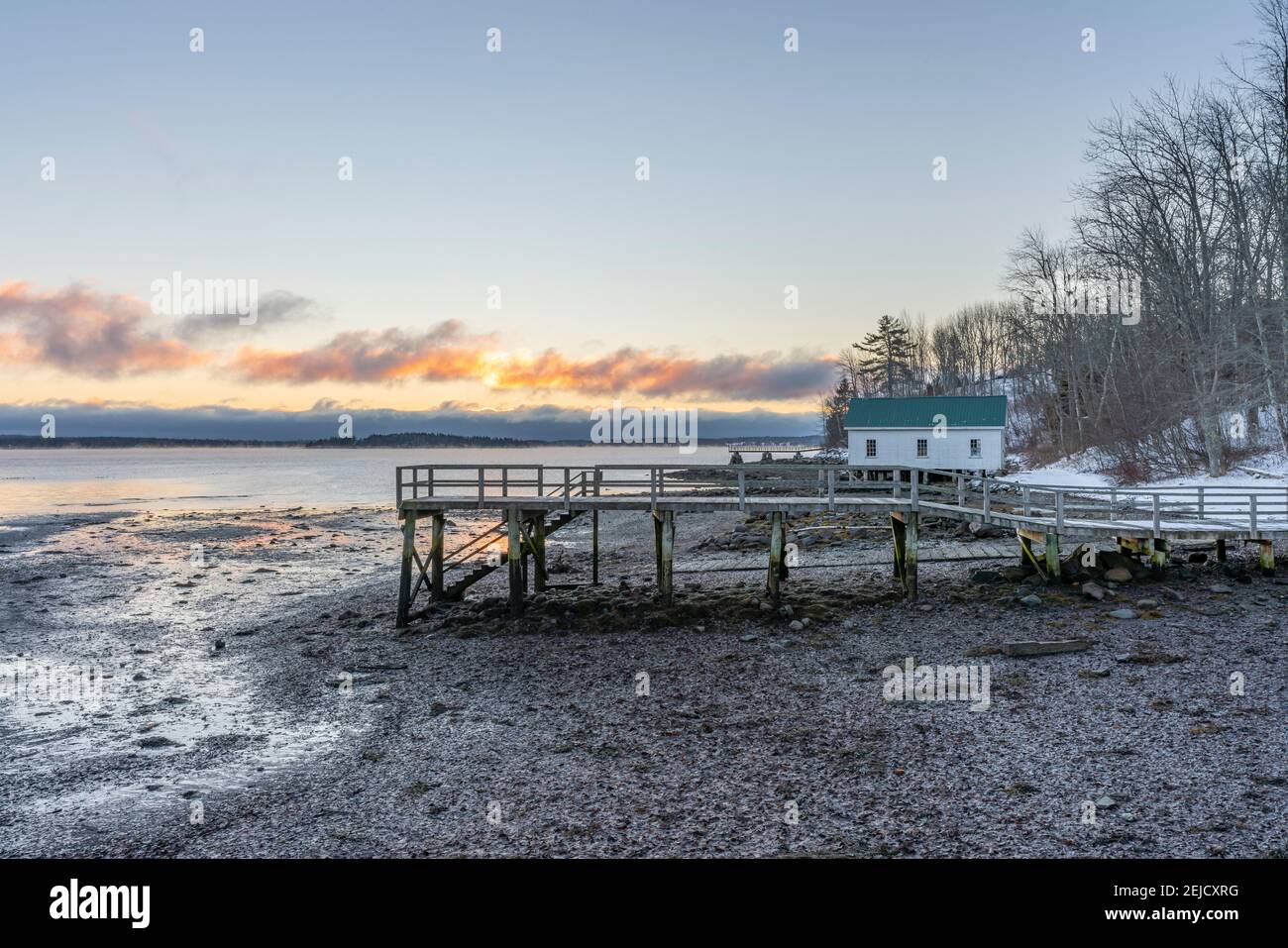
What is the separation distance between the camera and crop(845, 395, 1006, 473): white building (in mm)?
42969

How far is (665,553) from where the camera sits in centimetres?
2089

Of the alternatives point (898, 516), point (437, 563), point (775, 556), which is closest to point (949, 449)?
point (898, 516)

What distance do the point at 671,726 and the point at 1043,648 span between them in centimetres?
731

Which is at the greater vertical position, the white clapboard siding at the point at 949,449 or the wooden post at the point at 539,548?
the white clapboard siding at the point at 949,449

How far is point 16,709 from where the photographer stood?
14.8 m

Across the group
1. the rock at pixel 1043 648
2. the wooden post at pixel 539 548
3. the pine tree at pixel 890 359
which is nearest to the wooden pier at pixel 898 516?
the wooden post at pixel 539 548

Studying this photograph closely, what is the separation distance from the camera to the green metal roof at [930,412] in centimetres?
4300

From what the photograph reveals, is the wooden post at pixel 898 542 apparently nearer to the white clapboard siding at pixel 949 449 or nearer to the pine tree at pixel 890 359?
the white clapboard siding at pixel 949 449

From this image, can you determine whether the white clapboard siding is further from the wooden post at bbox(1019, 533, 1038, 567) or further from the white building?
the wooden post at bbox(1019, 533, 1038, 567)

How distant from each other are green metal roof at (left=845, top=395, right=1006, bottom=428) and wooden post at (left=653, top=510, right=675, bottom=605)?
2621 centimetres

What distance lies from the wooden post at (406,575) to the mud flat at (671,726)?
1.93ft

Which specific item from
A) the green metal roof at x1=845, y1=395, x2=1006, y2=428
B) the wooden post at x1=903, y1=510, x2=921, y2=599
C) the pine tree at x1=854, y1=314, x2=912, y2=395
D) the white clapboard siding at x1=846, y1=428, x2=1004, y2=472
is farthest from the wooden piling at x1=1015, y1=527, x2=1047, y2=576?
the pine tree at x1=854, y1=314, x2=912, y2=395

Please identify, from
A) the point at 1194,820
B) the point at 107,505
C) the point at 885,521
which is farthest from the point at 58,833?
the point at 107,505

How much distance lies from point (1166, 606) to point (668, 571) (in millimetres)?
10933
